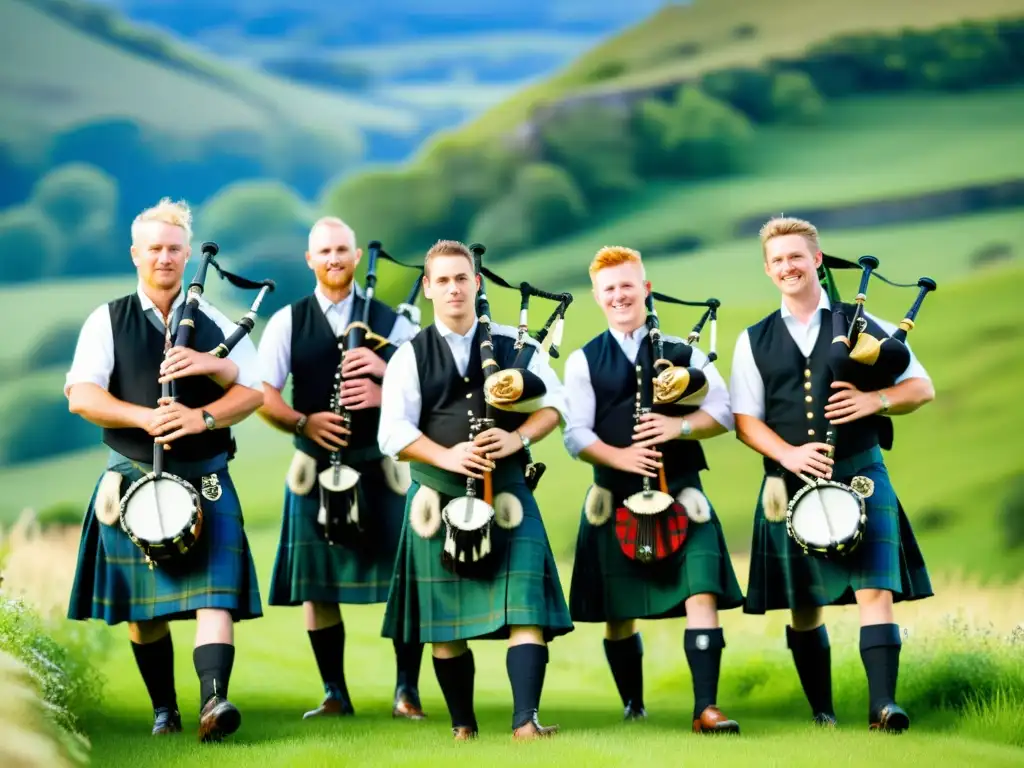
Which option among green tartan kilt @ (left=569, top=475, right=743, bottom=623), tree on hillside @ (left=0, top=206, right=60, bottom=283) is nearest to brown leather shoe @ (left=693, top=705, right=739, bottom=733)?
green tartan kilt @ (left=569, top=475, right=743, bottom=623)

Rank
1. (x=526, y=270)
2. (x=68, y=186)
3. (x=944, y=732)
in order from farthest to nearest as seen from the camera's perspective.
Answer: (x=68, y=186), (x=526, y=270), (x=944, y=732)

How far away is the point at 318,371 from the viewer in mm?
6020

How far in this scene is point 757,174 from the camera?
13547 millimetres

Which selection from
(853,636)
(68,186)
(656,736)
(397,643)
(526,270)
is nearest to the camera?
(656,736)

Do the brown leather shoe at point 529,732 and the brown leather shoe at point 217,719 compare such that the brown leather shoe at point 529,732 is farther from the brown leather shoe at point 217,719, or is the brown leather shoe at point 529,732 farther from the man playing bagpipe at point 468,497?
the brown leather shoe at point 217,719

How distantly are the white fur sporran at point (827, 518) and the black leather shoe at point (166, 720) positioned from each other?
7.67 ft

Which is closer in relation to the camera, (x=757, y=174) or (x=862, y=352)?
(x=862, y=352)

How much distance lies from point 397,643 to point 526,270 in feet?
24.7

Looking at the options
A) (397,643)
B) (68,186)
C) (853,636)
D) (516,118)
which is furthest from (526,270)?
(397,643)

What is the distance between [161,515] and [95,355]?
0.65m

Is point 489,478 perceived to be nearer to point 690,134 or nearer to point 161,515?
point 161,515

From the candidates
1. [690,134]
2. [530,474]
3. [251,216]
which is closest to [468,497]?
[530,474]

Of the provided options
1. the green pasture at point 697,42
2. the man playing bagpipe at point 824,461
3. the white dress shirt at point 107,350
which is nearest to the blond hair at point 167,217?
the white dress shirt at point 107,350

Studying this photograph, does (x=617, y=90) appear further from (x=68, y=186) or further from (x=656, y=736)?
(x=656, y=736)
